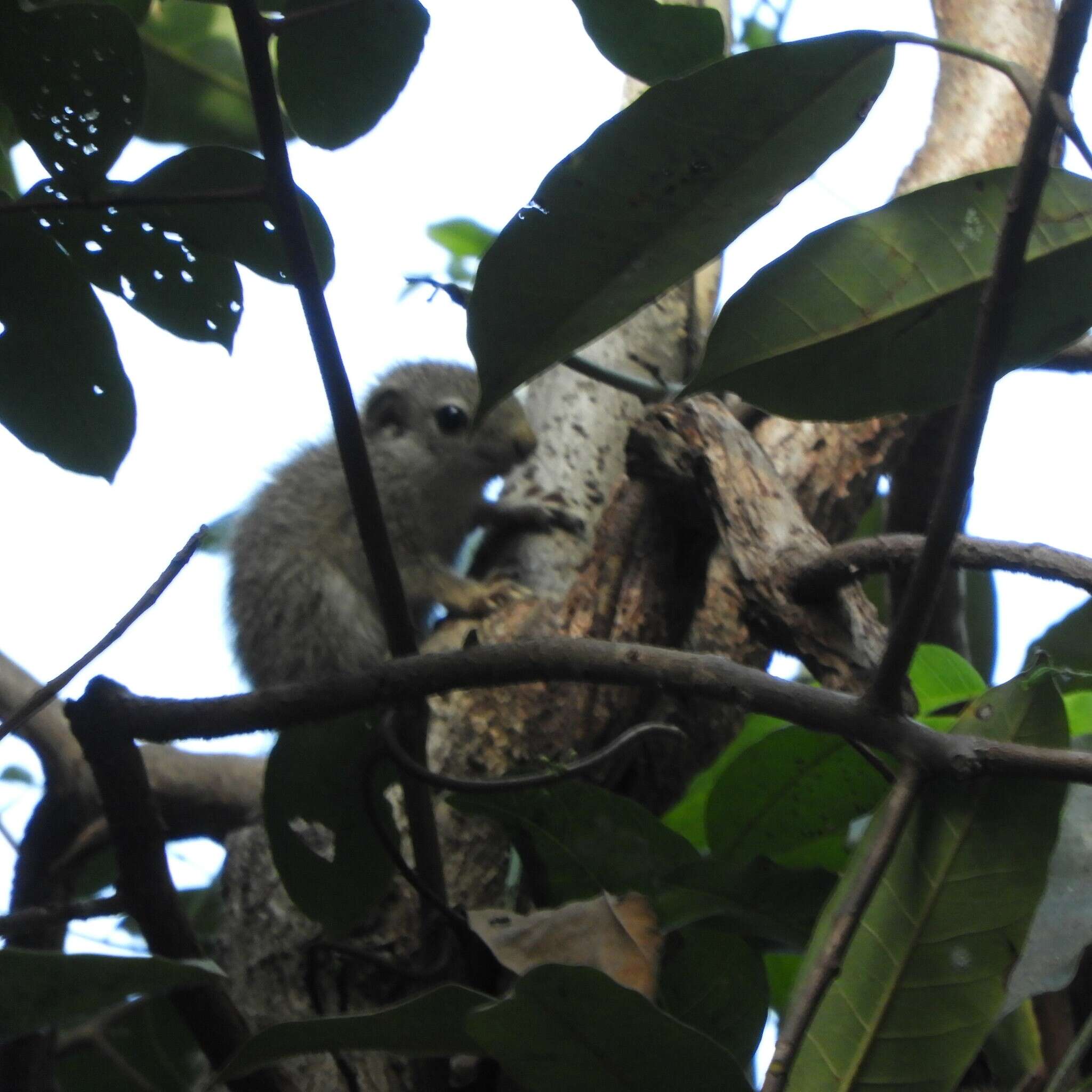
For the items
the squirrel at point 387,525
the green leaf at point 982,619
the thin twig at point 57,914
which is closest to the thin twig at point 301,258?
the thin twig at point 57,914

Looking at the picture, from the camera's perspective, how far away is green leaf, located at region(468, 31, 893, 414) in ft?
3.67

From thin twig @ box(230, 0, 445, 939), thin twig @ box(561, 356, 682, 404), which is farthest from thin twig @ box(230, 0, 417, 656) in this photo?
thin twig @ box(561, 356, 682, 404)

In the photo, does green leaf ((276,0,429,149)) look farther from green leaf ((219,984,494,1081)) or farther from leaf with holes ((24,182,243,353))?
green leaf ((219,984,494,1081))

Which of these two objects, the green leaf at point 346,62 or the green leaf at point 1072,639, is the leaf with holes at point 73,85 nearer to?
the green leaf at point 346,62

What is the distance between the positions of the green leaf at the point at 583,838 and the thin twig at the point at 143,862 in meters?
0.39

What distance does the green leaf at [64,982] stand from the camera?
3.29 feet

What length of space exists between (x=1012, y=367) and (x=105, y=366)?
39.4 inches

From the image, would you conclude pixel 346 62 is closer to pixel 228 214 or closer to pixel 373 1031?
pixel 228 214

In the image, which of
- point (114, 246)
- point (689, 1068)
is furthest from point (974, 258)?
point (114, 246)

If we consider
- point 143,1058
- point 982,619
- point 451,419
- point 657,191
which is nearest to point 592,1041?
point 657,191

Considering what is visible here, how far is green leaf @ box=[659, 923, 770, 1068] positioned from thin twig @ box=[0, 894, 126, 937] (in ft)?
1.96

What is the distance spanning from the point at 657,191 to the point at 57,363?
73cm

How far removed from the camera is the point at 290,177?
115 cm

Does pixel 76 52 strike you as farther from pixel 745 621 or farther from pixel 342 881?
pixel 745 621
